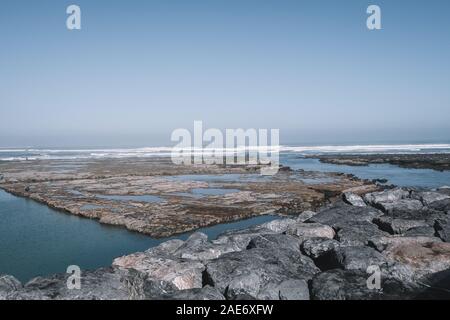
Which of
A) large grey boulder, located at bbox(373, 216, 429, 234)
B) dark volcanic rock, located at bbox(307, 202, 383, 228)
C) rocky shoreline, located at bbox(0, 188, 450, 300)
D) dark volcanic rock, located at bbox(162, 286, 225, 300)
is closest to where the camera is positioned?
dark volcanic rock, located at bbox(162, 286, 225, 300)

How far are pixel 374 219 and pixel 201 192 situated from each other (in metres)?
23.2

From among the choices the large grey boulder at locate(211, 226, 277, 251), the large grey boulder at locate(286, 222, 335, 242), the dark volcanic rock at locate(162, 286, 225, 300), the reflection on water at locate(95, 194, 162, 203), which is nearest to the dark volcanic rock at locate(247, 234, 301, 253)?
the large grey boulder at locate(211, 226, 277, 251)

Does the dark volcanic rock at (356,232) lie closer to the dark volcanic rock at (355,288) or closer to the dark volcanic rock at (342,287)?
the dark volcanic rock at (342,287)

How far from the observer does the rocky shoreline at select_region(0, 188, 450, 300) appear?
12.2 m

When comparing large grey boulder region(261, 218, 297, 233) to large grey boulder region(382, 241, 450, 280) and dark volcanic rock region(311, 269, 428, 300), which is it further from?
dark volcanic rock region(311, 269, 428, 300)

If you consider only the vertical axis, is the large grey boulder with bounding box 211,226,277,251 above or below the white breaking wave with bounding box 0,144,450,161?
below

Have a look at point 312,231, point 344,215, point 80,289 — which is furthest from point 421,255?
point 80,289

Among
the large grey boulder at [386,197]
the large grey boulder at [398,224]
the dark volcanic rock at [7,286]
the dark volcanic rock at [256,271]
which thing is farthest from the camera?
the large grey boulder at [386,197]

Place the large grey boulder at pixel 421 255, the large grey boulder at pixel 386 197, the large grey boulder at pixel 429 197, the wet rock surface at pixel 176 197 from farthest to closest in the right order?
the wet rock surface at pixel 176 197
the large grey boulder at pixel 386 197
the large grey boulder at pixel 429 197
the large grey boulder at pixel 421 255

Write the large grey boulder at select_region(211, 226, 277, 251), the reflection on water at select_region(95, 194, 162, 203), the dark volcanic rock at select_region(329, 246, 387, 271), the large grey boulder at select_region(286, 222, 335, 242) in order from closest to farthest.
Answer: the dark volcanic rock at select_region(329, 246, 387, 271) → the large grey boulder at select_region(211, 226, 277, 251) → the large grey boulder at select_region(286, 222, 335, 242) → the reflection on water at select_region(95, 194, 162, 203)

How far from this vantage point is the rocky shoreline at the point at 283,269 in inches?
480

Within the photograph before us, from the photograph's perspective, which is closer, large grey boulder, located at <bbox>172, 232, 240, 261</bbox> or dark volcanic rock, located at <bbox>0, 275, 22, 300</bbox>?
dark volcanic rock, located at <bbox>0, 275, 22, 300</bbox>

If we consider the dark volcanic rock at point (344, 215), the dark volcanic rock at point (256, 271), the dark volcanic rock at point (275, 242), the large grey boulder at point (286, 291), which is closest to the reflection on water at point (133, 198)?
the dark volcanic rock at point (344, 215)
